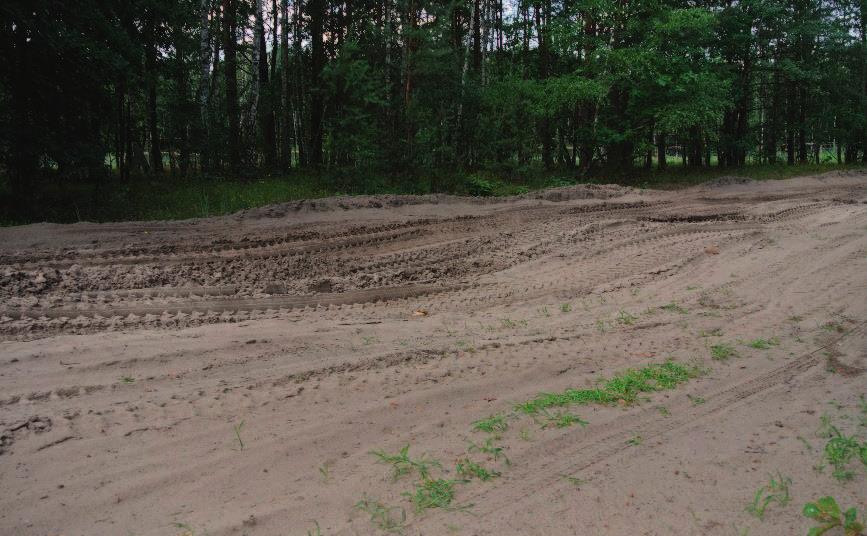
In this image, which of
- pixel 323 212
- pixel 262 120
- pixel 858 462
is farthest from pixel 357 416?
pixel 262 120

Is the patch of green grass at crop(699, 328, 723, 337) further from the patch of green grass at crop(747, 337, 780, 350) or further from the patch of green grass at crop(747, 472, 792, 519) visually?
the patch of green grass at crop(747, 472, 792, 519)

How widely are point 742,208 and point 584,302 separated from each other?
273 inches

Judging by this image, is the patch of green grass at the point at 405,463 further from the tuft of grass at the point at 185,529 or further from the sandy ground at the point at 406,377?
the tuft of grass at the point at 185,529

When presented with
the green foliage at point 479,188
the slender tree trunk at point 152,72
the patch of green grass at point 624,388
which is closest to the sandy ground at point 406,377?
the patch of green grass at point 624,388

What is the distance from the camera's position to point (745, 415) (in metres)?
3.64

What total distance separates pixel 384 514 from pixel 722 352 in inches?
124

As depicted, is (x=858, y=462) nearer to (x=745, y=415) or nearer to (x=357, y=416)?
(x=745, y=415)

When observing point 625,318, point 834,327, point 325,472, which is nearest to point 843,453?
point 834,327

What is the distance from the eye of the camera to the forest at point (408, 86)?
11719 millimetres

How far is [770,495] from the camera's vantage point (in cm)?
284

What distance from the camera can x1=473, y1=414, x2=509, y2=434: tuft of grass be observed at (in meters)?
3.47

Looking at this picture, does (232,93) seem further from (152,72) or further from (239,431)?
(239,431)

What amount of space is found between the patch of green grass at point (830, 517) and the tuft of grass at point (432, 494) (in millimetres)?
1591

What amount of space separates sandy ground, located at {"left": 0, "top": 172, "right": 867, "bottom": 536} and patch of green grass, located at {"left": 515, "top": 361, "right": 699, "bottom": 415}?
111mm
